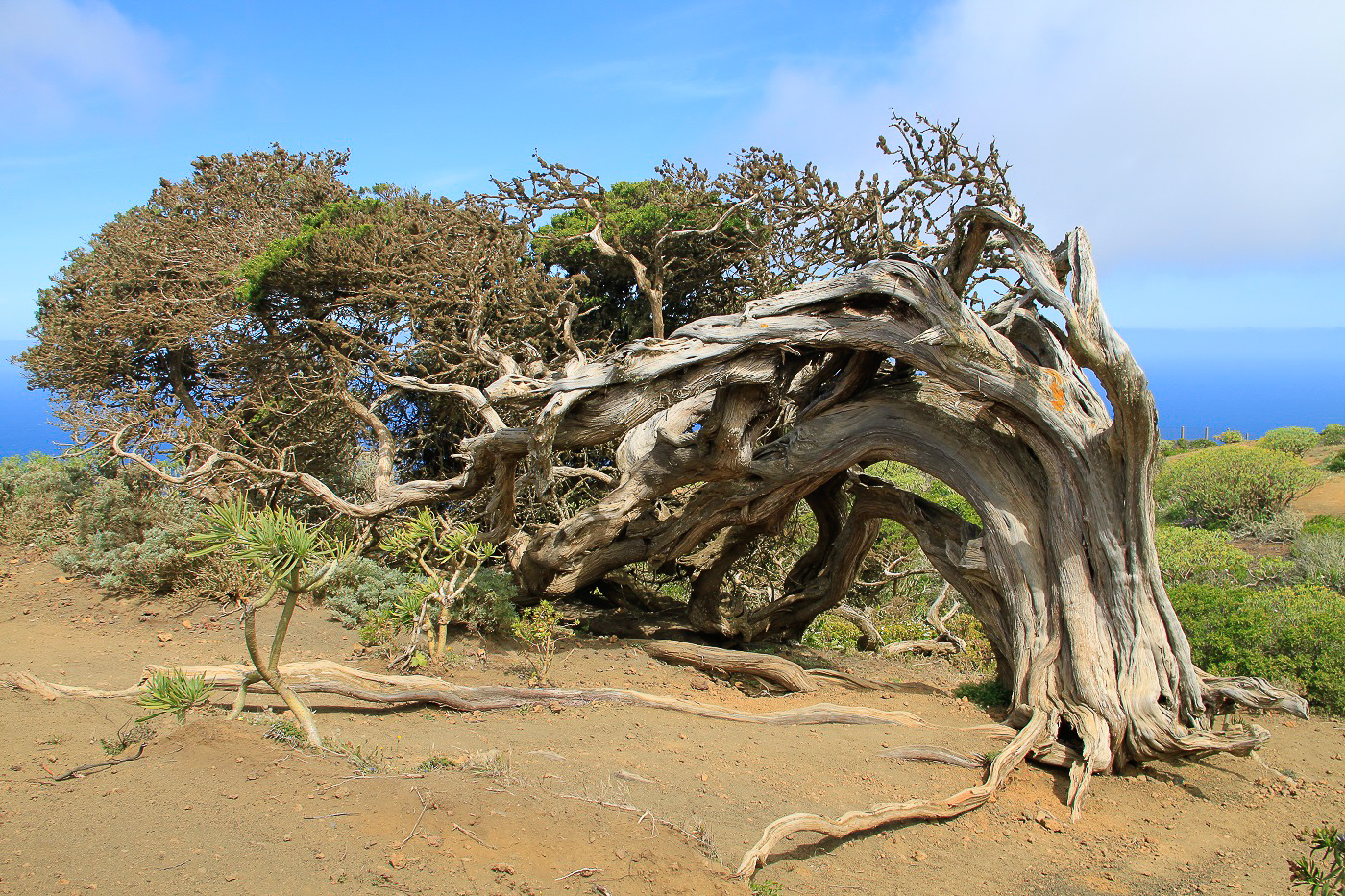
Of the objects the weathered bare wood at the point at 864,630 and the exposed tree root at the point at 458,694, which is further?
the weathered bare wood at the point at 864,630

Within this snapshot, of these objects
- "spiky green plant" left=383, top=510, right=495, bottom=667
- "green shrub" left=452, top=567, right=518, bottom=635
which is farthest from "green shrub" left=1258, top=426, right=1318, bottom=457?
"spiky green plant" left=383, top=510, right=495, bottom=667

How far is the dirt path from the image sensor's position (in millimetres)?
3562

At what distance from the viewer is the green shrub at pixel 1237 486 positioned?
1775cm

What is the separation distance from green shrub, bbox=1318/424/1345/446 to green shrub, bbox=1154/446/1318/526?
599 inches

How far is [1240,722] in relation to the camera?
21.5 ft

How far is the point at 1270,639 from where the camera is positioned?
25.6ft

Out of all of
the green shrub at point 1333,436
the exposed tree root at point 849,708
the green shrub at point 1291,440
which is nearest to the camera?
the exposed tree root at point 849,708

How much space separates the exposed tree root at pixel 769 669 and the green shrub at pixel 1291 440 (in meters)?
24.2

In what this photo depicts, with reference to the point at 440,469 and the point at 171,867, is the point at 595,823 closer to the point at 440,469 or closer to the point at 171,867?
the point at 171,867

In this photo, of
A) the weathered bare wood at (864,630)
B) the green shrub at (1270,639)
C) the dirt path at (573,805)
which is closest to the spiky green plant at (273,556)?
the dirt path at (573,805)

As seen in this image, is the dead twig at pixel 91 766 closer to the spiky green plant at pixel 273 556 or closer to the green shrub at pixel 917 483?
the spiky green plant at pixel 273 556

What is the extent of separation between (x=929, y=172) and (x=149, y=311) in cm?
936

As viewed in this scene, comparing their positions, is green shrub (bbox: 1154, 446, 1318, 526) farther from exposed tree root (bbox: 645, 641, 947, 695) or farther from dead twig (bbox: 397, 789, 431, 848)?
dead twig (bbox: 397, 789, 431, 848)

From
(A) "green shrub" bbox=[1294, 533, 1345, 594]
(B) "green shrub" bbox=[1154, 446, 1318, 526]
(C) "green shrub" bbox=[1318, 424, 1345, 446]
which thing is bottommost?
(A) "green shrub" bbox=[1294, 533, 1345, 594]
